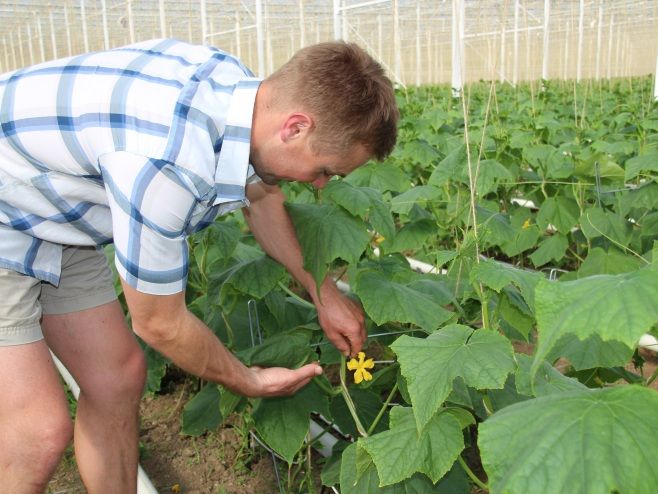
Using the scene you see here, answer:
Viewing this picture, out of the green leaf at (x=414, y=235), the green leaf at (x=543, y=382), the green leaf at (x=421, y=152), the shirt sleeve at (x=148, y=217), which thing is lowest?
the green leaf at (x=414, y=235)

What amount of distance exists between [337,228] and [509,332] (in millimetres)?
623

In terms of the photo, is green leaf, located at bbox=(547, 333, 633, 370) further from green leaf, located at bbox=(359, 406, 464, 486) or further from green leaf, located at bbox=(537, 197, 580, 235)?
green leaf, located at bbox=(537, 197, 580, 235)

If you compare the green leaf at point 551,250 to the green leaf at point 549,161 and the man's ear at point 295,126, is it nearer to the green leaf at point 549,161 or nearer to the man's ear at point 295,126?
the green leaf at point 549,161

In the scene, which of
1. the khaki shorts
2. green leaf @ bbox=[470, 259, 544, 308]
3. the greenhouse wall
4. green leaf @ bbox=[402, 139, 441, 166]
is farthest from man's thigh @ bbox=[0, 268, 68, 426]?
the greenhouse wall

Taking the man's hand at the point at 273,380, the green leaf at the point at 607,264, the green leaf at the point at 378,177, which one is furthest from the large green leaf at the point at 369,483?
the green leaf at the point at 378,177

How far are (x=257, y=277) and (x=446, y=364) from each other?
0.95 meters

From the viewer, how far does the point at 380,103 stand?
1708 millimetres

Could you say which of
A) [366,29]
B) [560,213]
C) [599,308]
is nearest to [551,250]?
[560,213]

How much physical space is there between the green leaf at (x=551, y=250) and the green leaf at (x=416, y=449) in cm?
258

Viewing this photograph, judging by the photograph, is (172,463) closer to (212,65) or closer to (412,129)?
(212,65)

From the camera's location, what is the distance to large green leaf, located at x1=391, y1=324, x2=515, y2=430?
1.36 m

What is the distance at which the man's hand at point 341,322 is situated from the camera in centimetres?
212

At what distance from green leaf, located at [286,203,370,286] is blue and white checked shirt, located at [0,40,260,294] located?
0.39 meters

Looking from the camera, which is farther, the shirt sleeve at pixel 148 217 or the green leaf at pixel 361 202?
the green leaf at pixel 361 202
